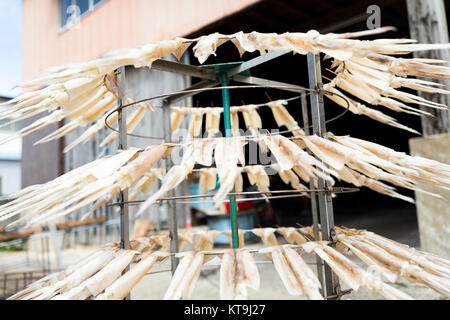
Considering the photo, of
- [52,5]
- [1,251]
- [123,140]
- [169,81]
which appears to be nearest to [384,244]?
[123,140]

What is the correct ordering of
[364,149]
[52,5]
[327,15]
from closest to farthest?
[364,149] → [327,15] → [52,5]

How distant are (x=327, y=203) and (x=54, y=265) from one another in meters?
6.96

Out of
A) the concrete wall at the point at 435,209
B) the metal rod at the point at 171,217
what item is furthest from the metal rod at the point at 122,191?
the concrete wall at the point at 435,209

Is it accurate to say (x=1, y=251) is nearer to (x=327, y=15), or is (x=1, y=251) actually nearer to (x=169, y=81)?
(x=169, y=81)

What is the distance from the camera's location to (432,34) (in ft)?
11.5

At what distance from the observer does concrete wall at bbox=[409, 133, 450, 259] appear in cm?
319

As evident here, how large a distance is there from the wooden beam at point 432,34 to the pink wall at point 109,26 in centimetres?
215

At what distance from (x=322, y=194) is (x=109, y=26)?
6.76m

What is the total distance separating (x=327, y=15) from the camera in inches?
218

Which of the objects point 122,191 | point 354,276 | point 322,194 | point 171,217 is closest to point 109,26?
point 171,217

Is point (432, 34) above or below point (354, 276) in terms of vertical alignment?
above

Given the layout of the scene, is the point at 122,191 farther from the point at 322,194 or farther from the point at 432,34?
the point at 432,34

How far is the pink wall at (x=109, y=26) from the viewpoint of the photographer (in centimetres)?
559

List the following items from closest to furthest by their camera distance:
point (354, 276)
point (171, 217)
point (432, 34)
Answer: point (354, 276), point (171, 217), point (432, 34)
